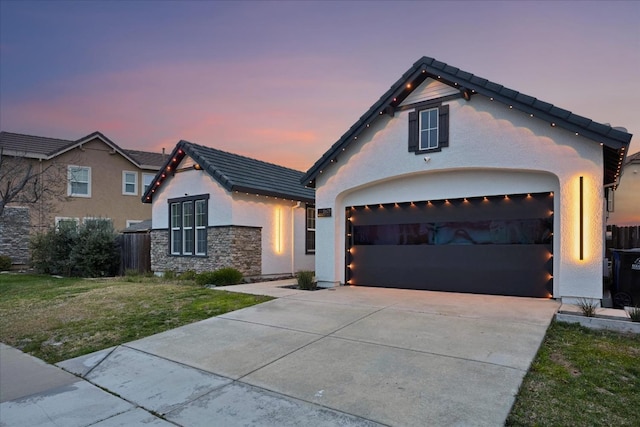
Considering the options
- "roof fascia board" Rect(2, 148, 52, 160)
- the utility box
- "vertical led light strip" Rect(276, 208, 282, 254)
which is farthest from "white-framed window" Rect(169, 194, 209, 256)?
the utility box

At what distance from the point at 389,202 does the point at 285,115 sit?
7684 mm

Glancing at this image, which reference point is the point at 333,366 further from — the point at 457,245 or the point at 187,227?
the point at 187,227

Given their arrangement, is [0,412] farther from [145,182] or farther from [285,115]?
[145,182]

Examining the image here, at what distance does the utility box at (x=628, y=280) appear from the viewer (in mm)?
8312

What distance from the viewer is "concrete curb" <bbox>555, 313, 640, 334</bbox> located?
21.4 feet

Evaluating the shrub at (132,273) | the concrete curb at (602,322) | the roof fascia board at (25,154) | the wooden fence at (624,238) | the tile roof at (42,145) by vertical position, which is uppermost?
the tile roof at (42,145)

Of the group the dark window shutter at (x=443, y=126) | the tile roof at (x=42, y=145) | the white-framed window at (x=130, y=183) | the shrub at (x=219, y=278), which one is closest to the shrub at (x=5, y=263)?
the tile roof at (x=42, y=145)

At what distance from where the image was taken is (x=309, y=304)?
903 cm

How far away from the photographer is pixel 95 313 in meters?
8.83

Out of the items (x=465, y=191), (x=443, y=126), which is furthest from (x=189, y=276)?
(x=443, y=126)

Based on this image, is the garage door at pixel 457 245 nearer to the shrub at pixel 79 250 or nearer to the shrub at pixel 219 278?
the shrub at pixel 219 278

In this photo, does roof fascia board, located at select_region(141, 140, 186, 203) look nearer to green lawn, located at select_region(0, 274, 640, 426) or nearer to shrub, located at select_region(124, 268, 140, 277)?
shrub, located at select_region(124, 268, 140, 277)

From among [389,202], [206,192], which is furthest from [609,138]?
[206,192]

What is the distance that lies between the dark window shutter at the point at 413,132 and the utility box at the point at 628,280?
5.46m
